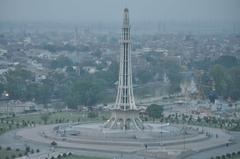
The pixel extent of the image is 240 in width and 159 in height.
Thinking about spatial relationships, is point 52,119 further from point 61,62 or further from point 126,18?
point 61,62

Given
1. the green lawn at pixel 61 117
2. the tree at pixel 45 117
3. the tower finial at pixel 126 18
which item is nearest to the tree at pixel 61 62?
the green lawn at pixel 61 117

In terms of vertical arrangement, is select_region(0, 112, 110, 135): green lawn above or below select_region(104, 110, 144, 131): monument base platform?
below

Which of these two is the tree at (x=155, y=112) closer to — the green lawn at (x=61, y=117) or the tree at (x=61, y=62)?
the green lawn at (x=61, y=117)

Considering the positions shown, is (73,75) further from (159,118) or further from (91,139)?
(91,139)

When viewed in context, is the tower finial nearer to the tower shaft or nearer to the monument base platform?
the tower shaft

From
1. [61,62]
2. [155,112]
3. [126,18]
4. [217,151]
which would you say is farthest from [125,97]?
[61,62]

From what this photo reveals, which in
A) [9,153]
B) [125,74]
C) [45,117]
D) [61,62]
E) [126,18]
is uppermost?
[126,18]

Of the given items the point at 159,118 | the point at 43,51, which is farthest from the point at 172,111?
the point at 43,51

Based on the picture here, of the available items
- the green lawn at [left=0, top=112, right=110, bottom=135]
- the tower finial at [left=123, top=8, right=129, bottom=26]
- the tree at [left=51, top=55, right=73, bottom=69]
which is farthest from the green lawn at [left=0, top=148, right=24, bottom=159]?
the tree at [left=51, top=55, right=73, bottom=69]
